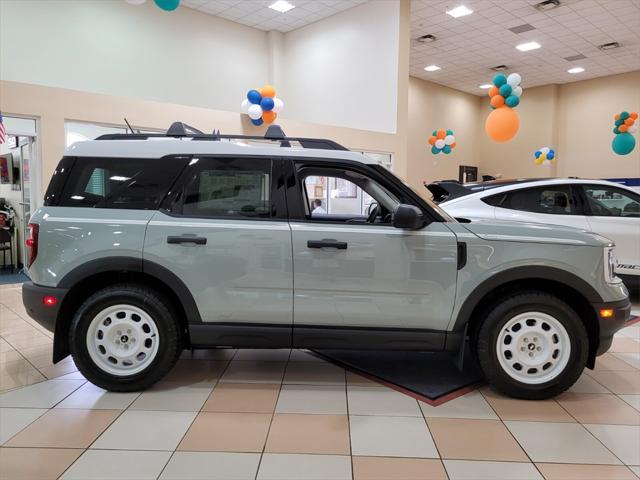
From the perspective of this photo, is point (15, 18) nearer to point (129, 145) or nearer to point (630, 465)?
point (129, 145)

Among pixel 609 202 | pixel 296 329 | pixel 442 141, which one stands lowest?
pixel 296 329

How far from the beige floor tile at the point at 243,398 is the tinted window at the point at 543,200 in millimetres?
3644

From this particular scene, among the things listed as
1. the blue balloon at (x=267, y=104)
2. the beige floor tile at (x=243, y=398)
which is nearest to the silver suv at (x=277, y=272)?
the beige floor tile at (x=243, y=398)

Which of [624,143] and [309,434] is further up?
[624,143]

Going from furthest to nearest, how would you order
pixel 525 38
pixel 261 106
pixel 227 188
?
pixel 525 38 → pixel 261 106 → pixel 227 188

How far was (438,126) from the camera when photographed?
16328 millimetres

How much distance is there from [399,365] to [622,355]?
2.12 meters

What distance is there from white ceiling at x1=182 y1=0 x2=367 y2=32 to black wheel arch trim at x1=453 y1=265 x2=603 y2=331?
9393mm

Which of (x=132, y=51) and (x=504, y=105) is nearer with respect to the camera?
(x=132, y=51)

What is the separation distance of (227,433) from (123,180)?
68.8 inches

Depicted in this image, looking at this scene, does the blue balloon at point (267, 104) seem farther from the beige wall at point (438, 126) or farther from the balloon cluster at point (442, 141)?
the beige wall at point (438, 126)

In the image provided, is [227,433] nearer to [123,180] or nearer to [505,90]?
[123,180]

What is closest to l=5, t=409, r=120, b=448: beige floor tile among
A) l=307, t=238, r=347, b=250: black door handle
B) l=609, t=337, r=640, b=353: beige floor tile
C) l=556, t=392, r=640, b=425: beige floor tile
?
l=307, t=238, r=347, b=250: black door handle

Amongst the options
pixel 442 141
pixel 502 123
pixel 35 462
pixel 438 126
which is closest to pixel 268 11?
pixel 502 123
